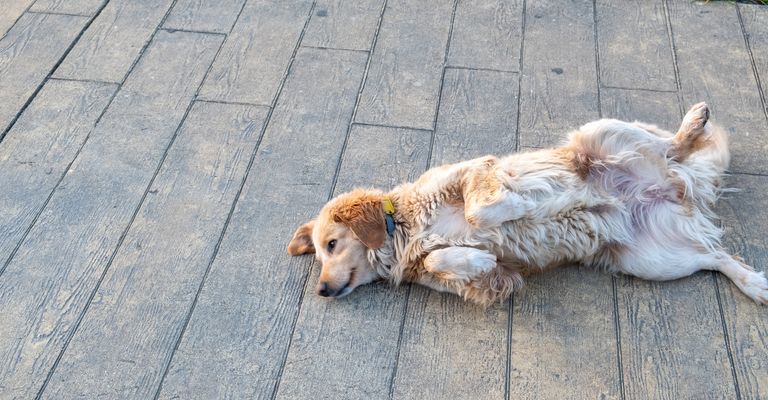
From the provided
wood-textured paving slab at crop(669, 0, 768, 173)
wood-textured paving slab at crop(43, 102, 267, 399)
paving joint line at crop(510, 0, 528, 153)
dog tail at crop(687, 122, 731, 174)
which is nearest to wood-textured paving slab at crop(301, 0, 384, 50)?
wood-textured paving slab at crop(43, 102, 267, 399)

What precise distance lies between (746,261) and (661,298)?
476 mm

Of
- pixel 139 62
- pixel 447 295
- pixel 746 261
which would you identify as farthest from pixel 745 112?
pixel 139 62

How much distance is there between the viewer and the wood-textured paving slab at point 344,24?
5105mm

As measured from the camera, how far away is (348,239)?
357cm

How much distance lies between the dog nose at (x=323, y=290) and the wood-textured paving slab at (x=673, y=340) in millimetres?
1311

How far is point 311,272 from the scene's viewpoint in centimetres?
371

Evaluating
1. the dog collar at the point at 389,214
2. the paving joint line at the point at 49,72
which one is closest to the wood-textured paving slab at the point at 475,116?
the dog collar at the point at 389,214

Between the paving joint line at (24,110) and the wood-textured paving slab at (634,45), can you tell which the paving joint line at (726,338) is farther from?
the paving joint line at (24,110)

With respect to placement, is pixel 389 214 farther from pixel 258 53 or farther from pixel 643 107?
pixel 258 53

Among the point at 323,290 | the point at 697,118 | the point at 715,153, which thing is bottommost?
the point at 323,290

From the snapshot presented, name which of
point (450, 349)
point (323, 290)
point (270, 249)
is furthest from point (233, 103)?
point (450, 349)

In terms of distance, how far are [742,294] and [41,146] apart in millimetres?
3831

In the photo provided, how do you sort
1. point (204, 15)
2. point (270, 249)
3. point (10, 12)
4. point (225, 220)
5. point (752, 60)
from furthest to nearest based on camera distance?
1. point (10, 12)
2. point (204, 15)
3. point (752, 60)
4. point (225, 220)
5. point (270, 249)

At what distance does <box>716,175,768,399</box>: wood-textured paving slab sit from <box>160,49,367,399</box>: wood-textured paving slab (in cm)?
193
